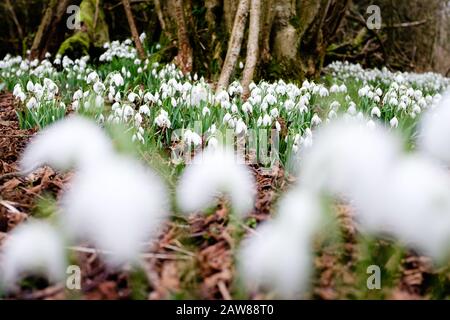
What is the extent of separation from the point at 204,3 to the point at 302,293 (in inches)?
162

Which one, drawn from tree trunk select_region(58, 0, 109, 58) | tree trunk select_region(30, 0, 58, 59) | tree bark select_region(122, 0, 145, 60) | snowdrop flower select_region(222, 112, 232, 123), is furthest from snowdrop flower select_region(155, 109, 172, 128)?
tree trunk select_region(30, 0, 58, 59)

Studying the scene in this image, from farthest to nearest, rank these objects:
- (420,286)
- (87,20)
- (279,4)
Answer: (87,20) → (279,4) → (420,286)

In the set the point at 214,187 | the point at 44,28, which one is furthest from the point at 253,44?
the point at 44,28

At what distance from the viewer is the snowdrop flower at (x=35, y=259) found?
1.45 metres

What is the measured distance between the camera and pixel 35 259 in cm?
145

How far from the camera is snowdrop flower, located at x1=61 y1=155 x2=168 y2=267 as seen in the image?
4.95ft

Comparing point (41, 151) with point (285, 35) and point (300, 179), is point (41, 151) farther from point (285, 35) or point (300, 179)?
point (285, 35)

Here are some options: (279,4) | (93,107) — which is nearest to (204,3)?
(279,4)

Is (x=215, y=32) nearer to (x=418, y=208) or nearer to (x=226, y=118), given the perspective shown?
(x=226, y=118)

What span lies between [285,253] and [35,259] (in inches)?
27.1

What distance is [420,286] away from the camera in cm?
150

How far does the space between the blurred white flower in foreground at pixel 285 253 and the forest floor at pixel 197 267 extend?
0.04 metres

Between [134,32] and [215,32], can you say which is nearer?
[215,32]

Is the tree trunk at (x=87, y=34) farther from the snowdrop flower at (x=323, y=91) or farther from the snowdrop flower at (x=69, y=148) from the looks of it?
the snowdrop flower at (x=69, y=148)
